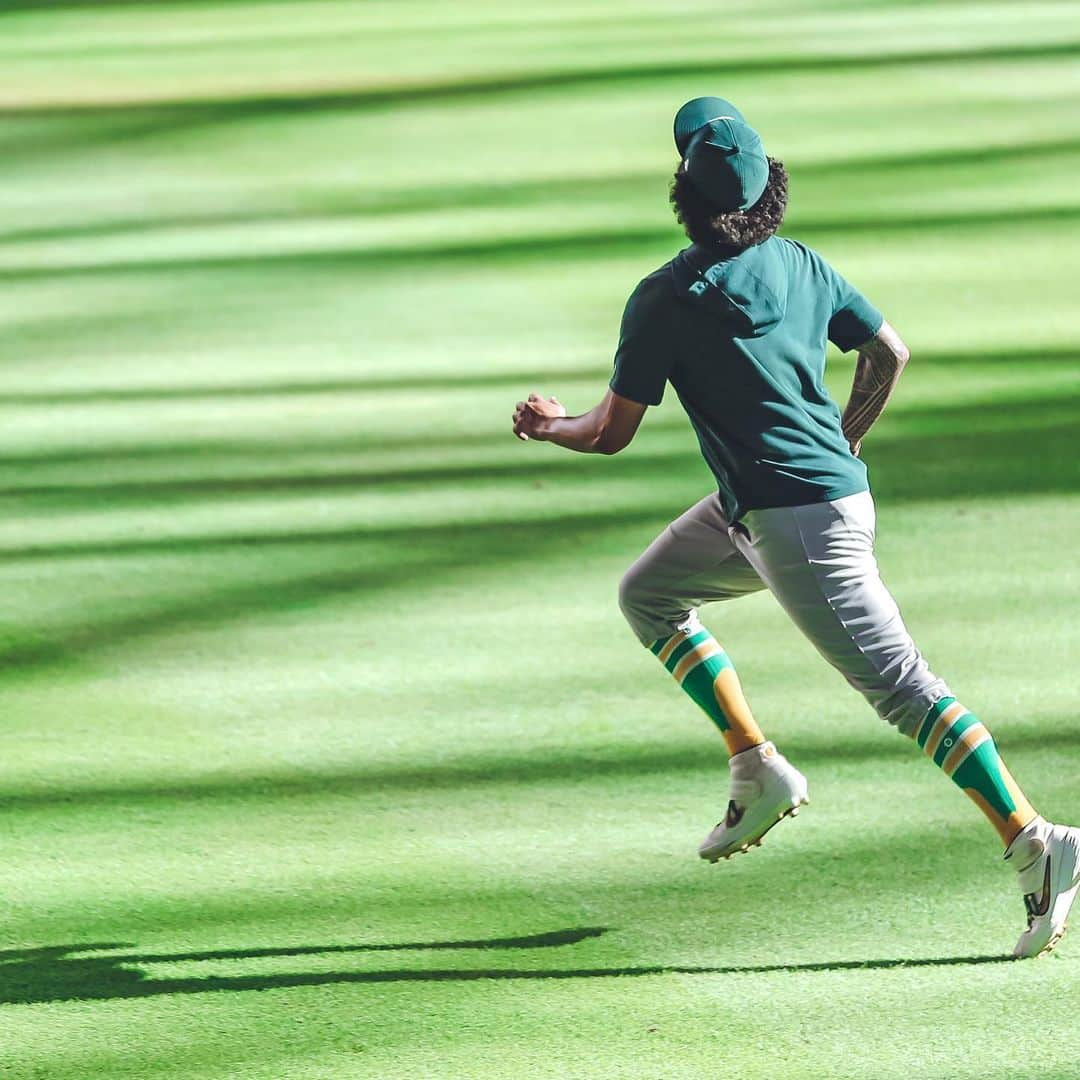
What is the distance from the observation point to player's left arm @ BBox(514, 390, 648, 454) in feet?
12.2

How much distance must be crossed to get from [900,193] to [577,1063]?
901 cm

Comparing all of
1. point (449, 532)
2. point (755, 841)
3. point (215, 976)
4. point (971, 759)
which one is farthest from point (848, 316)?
point (449, 532)

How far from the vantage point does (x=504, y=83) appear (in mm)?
15578

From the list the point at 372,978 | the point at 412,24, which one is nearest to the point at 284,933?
the point at 372,978

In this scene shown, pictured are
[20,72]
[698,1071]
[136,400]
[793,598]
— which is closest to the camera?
[698,1071]

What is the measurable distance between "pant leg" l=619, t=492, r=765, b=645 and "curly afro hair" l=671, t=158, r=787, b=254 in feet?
1.91

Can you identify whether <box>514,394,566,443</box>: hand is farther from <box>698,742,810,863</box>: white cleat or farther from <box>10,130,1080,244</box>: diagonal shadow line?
<box>10,130,1080,244</box>: diagonal shadow line

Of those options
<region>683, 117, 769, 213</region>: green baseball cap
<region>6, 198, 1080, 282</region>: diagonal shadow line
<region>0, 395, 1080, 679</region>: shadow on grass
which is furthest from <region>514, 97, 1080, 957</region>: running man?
<region>6, 198, 1080, 282</region>: diagonal shadow line

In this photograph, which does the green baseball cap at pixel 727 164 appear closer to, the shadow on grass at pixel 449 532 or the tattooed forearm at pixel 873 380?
the tattooed forearm at pixel 873 380

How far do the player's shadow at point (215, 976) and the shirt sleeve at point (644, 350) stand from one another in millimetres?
1115

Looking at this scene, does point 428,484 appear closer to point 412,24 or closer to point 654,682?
point 654,682

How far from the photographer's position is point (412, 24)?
1908 cm

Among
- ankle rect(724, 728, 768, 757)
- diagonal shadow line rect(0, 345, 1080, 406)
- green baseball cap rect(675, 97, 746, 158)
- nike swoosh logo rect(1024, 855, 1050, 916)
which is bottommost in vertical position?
nike swoosh logo rect(1024, 855, 1050, 916)

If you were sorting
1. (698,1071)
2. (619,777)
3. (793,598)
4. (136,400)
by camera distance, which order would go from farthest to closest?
(136,400) < (619,777) < (793,598) < (698,1071)
